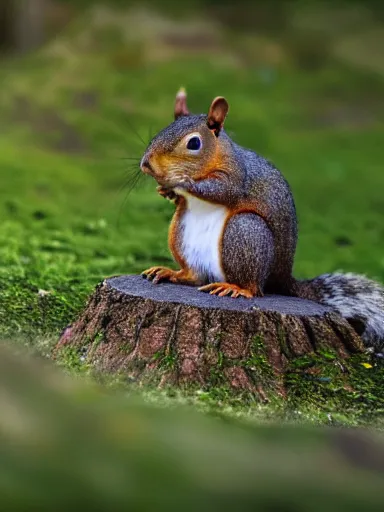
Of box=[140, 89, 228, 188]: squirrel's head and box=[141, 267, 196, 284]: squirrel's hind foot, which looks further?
box=[141, 267, 196, 284]: squirrel's hind foot

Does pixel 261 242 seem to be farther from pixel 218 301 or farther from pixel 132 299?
pixel 132 299

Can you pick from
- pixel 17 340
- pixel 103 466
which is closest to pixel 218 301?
pixel 17 340

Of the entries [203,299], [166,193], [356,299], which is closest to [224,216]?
[166,193]

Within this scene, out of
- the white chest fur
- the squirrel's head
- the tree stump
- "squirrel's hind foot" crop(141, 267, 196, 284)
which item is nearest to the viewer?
the tree stump

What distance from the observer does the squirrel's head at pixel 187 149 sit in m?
3.31

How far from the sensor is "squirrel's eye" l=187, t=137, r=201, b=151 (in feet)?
11.0

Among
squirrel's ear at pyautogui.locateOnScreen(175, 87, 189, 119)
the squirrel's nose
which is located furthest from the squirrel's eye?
squirrel's ear at pyautogui.locateOnScreen(175, 87, 189, 119)

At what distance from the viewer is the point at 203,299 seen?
330 cm

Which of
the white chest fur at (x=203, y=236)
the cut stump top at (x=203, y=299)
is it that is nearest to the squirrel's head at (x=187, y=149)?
the white chest fur at (x=203, y=236)

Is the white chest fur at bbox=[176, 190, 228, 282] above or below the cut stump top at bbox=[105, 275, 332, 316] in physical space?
above

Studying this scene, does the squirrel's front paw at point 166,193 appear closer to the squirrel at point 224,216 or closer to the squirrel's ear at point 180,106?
the squirrel at point 224,216

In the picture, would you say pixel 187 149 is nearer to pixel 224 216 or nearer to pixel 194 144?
pixel 194 144

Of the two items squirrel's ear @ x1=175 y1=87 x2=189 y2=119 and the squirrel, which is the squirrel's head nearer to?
the squirrel

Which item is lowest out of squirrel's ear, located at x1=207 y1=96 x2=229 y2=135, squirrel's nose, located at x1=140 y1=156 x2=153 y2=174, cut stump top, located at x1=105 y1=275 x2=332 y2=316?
cut stump top, located at x1=105 y1=275 x2=332 y2=316
